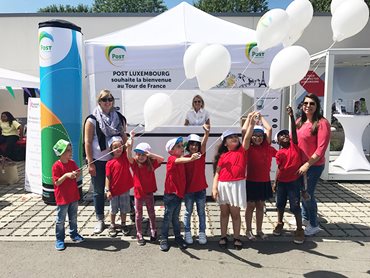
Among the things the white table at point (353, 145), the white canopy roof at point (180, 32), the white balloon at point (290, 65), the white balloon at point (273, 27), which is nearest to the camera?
the white balloon at point (290, 65)

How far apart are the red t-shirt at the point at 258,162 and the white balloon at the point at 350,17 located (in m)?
1.43

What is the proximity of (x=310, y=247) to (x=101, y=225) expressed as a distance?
256 centimetres

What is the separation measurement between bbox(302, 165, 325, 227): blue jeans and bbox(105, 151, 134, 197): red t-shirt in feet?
7.21

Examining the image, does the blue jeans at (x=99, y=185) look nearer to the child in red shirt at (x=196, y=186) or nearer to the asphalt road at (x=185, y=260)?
the asphalt road at (x=185, y=260)

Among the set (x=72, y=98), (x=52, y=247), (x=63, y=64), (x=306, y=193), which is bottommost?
(x=52, y=247)

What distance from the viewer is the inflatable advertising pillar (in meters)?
5.54

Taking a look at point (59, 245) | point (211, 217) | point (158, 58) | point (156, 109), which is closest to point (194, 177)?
point (156, 109)

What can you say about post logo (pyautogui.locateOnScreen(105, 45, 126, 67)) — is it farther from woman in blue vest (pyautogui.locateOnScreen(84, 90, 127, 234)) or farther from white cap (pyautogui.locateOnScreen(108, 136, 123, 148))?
white cap (pyautogui.locateOnScreen(108, 136, 123, 148))

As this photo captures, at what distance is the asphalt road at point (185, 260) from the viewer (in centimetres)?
350

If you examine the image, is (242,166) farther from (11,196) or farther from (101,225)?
(11,196)

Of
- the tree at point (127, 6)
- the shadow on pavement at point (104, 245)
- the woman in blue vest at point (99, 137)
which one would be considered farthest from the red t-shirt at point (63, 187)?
the tree at point (127, 6)

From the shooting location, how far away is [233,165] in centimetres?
393

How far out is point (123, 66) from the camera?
5918mm

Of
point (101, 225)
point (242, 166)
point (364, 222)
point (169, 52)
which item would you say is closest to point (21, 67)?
point (169, 52)
